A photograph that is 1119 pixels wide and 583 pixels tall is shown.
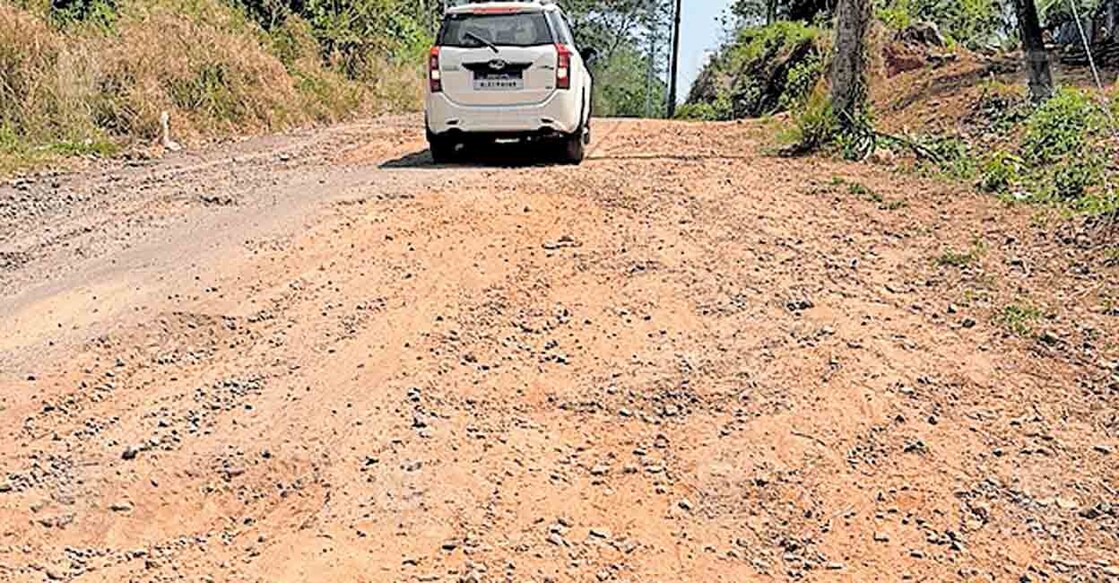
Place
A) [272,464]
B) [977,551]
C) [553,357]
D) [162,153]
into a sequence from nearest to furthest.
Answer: [977,551], [272,464], [553,357], [162,153]

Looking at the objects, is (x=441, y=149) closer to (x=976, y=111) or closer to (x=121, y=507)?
(x=976, y=111)

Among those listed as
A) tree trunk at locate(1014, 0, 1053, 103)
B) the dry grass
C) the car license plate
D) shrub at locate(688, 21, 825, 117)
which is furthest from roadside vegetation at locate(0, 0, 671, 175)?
tree trunk at locate(1014, 0, 1053, 103)

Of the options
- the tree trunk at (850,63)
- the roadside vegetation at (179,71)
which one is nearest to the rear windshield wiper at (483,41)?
the tree trunk at (850,63)

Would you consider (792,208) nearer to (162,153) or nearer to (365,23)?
(162,153)

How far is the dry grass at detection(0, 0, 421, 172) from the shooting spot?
10.8m

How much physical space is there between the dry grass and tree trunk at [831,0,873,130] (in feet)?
23.3

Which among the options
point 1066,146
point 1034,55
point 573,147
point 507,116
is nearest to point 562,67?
point 507,116

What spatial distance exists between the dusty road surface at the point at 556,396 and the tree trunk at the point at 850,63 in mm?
3659

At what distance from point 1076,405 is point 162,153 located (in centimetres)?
966

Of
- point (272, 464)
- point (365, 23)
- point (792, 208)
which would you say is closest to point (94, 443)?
point (272, 464)

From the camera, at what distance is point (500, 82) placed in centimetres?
950

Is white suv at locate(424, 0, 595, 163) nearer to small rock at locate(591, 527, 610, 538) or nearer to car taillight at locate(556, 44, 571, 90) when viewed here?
car taillight at locate(556, 44, 571, 90)

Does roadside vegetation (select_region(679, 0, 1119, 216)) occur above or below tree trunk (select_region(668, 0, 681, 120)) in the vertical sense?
above

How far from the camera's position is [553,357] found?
4.61 metres
